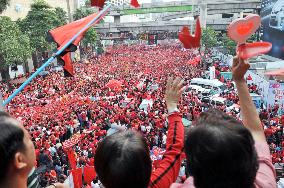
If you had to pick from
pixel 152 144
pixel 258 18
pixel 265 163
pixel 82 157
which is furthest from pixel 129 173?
pixel 152 144

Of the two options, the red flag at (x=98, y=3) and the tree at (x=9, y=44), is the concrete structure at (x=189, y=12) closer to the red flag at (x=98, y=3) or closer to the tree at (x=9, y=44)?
the tree at (x=9, y=44)

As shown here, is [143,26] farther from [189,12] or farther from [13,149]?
[13,149]

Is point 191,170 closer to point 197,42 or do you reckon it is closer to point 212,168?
point 212,168

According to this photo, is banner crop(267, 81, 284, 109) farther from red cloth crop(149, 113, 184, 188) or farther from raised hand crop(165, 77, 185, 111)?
red cloth crop(149, 113, 184, 188)

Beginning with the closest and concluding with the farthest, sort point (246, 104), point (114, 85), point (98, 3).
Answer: point (246, 104) → point (98, 3) → point (114, 85)

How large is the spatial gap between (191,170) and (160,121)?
32.5 feet

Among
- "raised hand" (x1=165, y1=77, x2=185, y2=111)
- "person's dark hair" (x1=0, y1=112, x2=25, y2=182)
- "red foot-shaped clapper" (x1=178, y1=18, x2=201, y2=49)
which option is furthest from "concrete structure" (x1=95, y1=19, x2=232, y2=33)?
"person's dark hair" (x1=0, y1=112, x2=25, y2=182)

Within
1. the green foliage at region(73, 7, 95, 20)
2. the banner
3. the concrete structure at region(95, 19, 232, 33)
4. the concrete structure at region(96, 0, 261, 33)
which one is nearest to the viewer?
the banner

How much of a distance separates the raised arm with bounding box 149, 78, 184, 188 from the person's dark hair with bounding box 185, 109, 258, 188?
0.43m

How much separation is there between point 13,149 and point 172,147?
819 millimetres

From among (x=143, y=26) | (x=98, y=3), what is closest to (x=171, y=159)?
(x=98, y=3)

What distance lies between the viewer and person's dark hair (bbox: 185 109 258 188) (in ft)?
4.05

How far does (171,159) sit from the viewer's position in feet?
5.80

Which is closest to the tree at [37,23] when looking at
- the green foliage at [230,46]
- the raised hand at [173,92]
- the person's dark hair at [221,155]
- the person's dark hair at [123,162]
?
the green foliage at [230,46]
